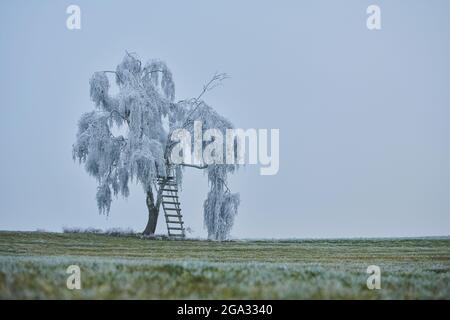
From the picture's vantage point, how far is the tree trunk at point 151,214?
33.1m

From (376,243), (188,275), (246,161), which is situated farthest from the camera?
(246,161)

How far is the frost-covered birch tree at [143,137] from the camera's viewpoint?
31844 millimetres

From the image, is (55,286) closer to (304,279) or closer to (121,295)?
(121,295)

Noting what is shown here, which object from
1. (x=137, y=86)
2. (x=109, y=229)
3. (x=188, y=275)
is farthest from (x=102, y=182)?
(x=188, y=275)

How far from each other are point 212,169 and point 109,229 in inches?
213

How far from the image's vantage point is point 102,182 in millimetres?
32031

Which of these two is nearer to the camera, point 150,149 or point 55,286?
point 55,286

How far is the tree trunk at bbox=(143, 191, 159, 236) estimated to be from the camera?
109ft

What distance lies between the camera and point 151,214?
3331 centimetres

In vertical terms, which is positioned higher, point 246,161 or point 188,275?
point 246,161

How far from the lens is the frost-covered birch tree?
31.8 metres

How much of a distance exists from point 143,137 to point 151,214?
361 centimetres

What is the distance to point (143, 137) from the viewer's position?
32.5 metres
